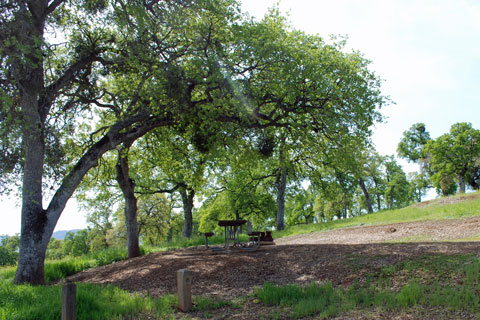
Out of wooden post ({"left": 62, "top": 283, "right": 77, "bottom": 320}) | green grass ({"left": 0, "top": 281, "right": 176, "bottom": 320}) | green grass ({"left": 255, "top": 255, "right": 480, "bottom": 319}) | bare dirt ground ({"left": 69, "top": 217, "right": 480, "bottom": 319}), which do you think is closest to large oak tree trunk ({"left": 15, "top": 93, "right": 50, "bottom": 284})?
bare dirt ground ({"left": 69, "top": 217, "right": 480, "bottom": 319})

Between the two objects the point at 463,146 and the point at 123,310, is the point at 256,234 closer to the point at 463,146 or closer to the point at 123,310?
the point at 123,310

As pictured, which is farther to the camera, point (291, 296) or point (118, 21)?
point (118, 21)

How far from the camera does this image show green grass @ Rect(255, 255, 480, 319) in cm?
557

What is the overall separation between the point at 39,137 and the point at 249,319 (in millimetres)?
8635

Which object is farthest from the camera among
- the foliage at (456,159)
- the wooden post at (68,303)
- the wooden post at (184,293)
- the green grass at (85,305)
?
the foliage at (456,159)

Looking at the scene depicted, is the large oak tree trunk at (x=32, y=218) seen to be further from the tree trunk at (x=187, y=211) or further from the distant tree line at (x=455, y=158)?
the distant tree line at (x=455, y=158)

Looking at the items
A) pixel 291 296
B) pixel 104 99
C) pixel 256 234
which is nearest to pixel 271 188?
pixel 256 234

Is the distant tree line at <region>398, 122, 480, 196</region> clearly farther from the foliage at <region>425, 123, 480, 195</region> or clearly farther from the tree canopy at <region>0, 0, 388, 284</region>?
the tree canopy at <region>0, 0, 388, 284</region>

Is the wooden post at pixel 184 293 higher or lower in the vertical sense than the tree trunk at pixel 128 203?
lower

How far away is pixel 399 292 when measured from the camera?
20.4 ft

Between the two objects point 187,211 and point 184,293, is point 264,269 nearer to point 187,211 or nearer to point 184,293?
point 184,293

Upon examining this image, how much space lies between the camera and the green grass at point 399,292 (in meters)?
5.57

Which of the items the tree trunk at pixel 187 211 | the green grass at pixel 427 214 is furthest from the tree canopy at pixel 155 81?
the tree trunk at pixel 187 211

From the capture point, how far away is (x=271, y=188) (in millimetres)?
33375
